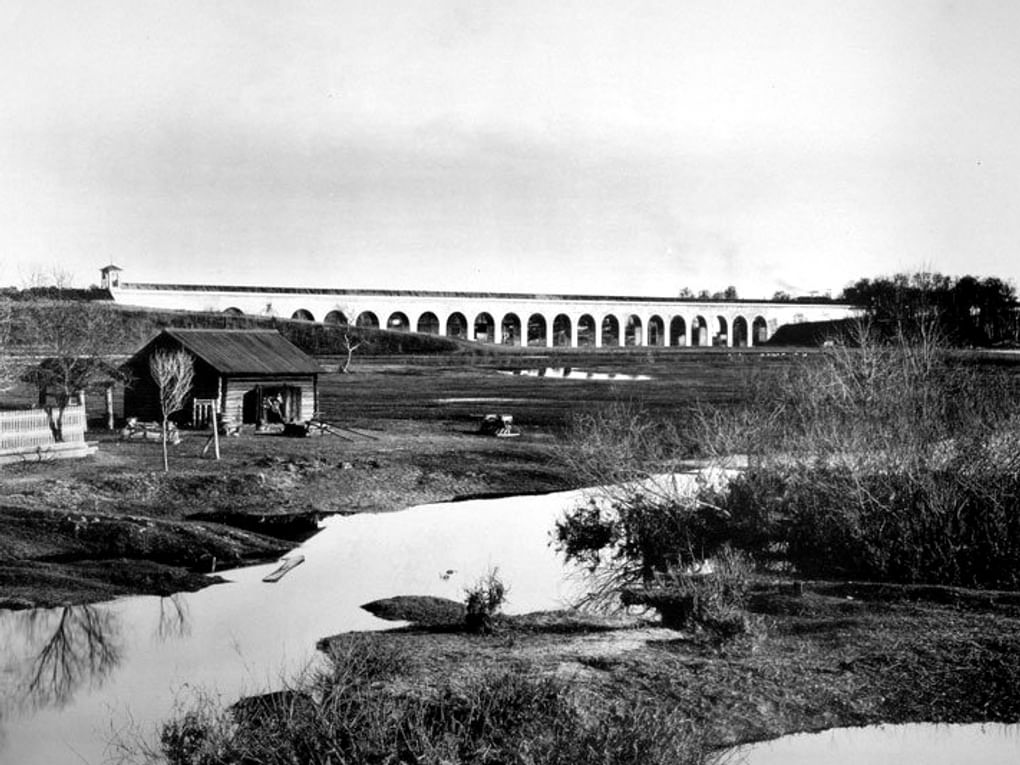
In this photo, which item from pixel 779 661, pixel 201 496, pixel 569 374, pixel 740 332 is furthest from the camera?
pixel 740 332

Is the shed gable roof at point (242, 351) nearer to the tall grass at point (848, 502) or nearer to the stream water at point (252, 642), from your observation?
the stream water at point (252, 642)

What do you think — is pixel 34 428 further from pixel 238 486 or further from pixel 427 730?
pixel 427 730

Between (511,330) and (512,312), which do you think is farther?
(511,330)

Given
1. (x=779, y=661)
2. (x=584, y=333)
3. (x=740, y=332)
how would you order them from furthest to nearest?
1. (x=584, y=333)
2. (x=740, y=332)
3. (x=779, y=661)

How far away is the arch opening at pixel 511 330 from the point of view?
146 meters

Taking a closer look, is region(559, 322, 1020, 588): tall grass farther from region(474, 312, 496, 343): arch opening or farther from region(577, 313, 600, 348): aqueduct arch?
region(577, 313, 600, 348): aqueduct arch

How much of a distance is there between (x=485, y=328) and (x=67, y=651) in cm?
13197

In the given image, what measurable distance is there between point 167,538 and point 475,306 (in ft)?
361

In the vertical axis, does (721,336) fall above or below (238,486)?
above

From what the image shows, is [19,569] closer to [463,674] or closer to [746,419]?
[463,674]

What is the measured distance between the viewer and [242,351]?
3956 centimetres

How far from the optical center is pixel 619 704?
526 inches

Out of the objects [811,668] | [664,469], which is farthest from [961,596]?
[664,469]

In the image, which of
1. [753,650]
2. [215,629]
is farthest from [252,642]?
[753,650]
